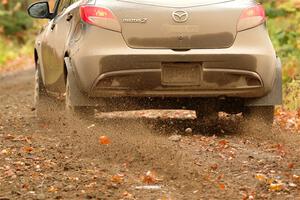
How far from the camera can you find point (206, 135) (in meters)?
8.53

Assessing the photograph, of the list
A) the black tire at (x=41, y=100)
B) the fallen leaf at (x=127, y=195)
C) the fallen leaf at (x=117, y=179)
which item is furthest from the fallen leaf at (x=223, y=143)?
the black tire at (x=41, y=100)

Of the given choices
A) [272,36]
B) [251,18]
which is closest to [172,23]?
[251,18]

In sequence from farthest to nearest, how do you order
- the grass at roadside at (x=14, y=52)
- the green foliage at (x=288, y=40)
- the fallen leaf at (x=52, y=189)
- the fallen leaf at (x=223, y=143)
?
the grass at roadside at (x=14, y=52) < the green foliage at (x=288, y=40) < the fallen leaf at (x=223, y=143) < the fallen leaf at (x=52, y=189)

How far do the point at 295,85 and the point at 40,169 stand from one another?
653 cm

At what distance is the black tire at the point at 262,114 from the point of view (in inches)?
341

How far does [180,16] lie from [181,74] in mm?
539

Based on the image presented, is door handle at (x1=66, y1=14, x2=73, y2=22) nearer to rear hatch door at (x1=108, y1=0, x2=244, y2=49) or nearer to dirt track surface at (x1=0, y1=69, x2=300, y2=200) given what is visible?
rear hatch door at (x1=108, y1=0, x2=244, y2=49)

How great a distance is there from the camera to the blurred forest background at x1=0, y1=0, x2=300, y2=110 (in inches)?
511

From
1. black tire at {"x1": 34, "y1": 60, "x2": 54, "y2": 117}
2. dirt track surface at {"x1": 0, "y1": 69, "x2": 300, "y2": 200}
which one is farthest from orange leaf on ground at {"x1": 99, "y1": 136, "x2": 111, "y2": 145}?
black tire at {"x1": 34, "y1": 60, "x2": 54, "y2": 117}

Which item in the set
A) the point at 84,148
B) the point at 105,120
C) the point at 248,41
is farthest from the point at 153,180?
the point at 105,120

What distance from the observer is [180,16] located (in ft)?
26.1

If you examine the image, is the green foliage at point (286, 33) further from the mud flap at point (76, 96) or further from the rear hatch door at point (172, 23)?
the mud flap at point (76, 96)

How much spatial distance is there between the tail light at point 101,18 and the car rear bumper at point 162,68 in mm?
59

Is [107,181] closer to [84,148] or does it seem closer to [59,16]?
[84,148]
